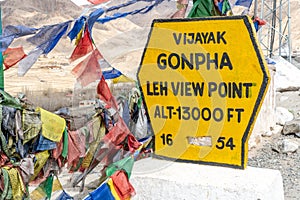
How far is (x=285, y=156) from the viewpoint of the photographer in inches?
262

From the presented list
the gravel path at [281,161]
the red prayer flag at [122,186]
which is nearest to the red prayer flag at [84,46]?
the red prayer flag at [122,186]

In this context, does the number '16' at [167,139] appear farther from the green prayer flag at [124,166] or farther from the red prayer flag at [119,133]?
the red prayer flag at [119,133]

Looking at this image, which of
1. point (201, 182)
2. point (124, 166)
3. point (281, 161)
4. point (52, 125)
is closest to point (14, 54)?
point (52, 125)

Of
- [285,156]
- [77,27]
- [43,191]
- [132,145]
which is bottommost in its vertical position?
[285,156]

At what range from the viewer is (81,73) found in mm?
3477

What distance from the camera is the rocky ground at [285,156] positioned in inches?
218

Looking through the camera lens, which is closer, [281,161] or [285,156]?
[281,161]

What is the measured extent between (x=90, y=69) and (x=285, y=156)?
4.13 m

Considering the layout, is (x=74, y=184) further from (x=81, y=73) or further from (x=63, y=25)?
(x=63, y=25)

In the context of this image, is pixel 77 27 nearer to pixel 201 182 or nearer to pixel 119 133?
pixel 119 133

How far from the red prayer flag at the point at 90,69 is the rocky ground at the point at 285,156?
2797 mm

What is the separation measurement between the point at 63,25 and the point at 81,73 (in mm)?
434

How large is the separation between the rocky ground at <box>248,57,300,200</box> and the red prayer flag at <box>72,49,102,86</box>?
9.18ft

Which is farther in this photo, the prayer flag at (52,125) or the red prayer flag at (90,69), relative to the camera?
the red prayer flag at (90,69)
